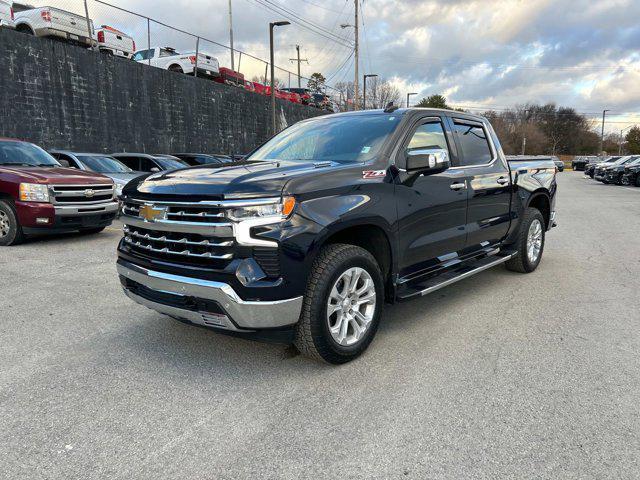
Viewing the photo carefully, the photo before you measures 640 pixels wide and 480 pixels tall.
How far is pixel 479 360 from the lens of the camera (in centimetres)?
363

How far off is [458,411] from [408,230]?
4.99 ft

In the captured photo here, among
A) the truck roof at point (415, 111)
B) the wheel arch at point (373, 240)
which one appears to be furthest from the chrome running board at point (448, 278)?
the truck roof at point (415, 111)

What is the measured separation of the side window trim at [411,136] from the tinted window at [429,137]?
0.09ft

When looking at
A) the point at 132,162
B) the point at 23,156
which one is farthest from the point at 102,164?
the point at 23,156

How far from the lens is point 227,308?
3.01 meters

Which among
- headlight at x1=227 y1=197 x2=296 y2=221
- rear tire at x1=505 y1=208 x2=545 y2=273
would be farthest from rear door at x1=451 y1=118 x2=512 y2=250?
headlight at x1=227 y1=197 x2=296 y2=221

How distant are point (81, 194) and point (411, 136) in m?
6.38

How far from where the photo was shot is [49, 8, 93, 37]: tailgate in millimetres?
16609

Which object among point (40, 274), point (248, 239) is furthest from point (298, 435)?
point (40, 274)

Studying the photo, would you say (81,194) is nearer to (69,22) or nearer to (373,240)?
(373,240)

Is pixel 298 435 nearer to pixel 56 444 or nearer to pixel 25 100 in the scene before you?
pixel 56 444

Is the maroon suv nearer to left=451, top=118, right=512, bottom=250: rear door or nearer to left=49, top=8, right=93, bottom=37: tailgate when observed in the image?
left=451, top=118, right=512, bottom=250: rear door

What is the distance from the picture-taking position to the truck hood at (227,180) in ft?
10.1

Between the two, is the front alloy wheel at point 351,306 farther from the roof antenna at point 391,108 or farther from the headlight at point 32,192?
the headlight at point 32,192
